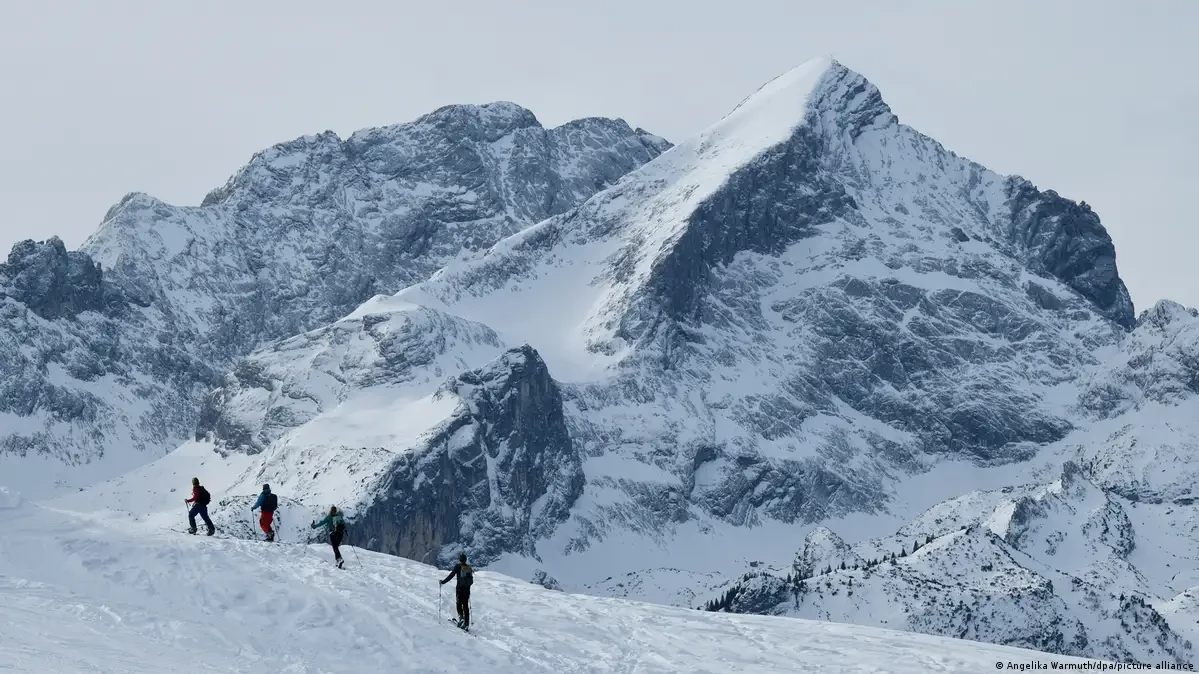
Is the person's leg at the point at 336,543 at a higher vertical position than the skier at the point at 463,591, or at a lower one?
higher

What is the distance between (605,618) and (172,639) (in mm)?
20531

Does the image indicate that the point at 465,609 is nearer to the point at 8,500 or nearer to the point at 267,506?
the point at 267,506

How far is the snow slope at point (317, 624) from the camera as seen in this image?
63.7 metres

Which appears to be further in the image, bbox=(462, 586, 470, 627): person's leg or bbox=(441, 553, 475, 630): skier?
bbox=(462, 586, 470, 627): person's leg

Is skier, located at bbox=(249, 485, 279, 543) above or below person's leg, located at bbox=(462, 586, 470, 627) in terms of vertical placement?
above

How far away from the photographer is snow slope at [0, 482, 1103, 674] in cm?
6369

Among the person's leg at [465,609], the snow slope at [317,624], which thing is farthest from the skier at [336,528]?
the person's leg at [465,609]

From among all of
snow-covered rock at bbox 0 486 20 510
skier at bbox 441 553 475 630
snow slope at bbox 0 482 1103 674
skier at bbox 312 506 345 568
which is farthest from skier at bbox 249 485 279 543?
skier at bbox 441 553 475 630

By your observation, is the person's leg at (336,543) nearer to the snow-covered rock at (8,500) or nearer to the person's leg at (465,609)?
the person's leg at (465,609)

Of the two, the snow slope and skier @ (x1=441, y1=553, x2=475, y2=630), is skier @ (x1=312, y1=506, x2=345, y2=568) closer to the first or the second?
the snow slope

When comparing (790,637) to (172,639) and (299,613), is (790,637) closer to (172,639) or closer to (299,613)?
(299,613)

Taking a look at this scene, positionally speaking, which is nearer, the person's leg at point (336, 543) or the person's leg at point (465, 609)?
the person's leg at point (465, 609)

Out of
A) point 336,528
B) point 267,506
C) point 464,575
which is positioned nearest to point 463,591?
point 464,575

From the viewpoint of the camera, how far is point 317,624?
68438mm
